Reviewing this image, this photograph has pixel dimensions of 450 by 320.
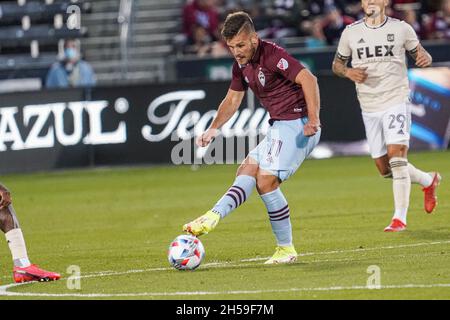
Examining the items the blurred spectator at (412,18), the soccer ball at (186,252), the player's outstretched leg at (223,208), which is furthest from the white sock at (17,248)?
the blurred spectator at (412,18)

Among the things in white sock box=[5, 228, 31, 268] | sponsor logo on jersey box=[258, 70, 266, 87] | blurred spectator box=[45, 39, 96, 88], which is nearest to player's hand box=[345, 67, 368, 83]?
sponsor logo on jersey box=[258, 70, 266, 87]

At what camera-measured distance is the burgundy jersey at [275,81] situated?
1069 centimetres

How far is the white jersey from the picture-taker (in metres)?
13.3

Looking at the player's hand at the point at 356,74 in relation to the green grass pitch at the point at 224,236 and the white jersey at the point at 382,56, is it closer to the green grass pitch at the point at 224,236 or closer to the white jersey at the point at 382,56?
the white jersey at the point at 382,56

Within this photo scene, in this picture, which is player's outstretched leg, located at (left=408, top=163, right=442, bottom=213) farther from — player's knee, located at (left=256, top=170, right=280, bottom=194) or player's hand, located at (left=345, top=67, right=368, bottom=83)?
player's knee, located at (left=256, top=170, right=280, bottom=194)

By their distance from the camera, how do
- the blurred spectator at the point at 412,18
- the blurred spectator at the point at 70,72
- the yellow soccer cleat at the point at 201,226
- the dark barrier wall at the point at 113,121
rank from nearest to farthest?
the yellow soccer cleat at the point at 201,226 < the dark barrier wall at the point at 113,121 < the blurred spectator at the point at 70,72 < the blurred spectator at the point at 412,18

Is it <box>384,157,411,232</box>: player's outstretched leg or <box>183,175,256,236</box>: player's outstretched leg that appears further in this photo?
<box>384,157,411,232</box>: player's outstretched leg

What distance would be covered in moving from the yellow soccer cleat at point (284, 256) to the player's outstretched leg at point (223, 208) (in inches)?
26.2

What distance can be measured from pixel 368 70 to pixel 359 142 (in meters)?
9.91

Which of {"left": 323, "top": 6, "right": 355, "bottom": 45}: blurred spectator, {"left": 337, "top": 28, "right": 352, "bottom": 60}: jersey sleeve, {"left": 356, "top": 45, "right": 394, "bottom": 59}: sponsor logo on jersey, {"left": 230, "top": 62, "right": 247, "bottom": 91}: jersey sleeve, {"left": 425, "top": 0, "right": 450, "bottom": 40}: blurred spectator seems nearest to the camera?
{"left": 230, "top": 62, "right": 247, "bottom": 91}: jersey sleeve

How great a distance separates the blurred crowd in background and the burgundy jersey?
14.1 meters

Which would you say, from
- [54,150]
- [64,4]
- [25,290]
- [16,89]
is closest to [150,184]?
[54,150]

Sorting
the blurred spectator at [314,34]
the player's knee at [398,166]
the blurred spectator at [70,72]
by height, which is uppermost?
the player's knee at [398,166]

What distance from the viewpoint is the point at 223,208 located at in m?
10.4
